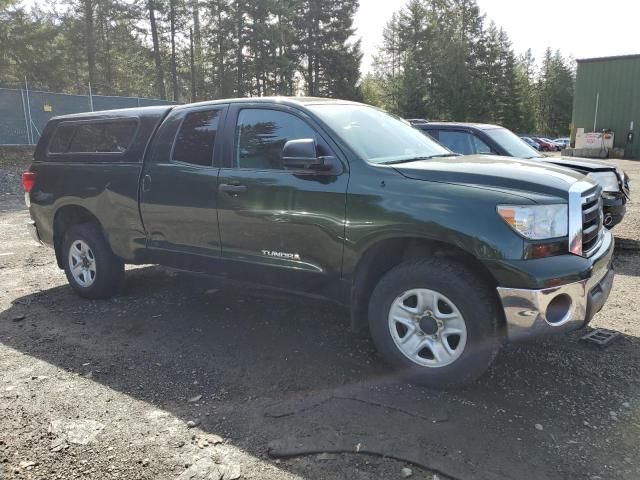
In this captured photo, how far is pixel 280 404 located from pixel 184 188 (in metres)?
2.07

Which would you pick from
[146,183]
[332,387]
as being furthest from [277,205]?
[146,183]

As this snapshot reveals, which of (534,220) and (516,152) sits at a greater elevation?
(516,152)

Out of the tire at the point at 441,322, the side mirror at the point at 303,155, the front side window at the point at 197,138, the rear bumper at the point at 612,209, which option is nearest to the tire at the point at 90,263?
the front side window at the point at 197,138

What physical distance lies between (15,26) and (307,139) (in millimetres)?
35546

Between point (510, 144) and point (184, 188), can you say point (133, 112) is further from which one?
point (510, 144)

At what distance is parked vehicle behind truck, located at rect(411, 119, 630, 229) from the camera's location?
6.62m

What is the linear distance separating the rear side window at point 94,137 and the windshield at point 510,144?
4986 millimetres

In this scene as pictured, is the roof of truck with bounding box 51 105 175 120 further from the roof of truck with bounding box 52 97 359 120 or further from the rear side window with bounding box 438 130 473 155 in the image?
the rear side window with bounding box 438 130 473 155

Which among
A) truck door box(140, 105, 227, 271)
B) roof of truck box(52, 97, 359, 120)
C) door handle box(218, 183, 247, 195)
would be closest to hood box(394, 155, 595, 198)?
roof of truck box(52, 97, 359, 120)

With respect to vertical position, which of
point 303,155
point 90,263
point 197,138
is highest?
point 197,138

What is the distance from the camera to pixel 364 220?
3441 millimetres

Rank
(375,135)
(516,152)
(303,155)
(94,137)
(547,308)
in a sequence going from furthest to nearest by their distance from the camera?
(516,152) < (94,137) < (375,135) < (303,155) < (547,308)

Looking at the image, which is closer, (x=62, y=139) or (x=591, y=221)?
(x=591, y=221)

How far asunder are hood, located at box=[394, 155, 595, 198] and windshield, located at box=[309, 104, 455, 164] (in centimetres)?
30
